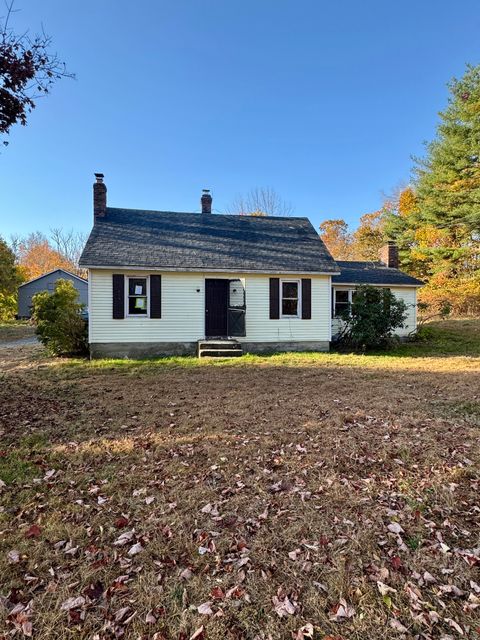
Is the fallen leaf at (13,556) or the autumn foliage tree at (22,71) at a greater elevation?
the autumn foliage tree at (22,71)

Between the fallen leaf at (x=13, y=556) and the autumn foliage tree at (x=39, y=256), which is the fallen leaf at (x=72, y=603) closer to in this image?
the fallen leaf at (x=13, y=556)

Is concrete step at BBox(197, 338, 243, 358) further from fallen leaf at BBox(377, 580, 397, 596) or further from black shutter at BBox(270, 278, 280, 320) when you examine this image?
fallen leaf at BBox(377, 580, 397, 596)

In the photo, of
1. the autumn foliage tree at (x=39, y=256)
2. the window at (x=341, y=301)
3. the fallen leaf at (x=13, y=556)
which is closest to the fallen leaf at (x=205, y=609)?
the fallen leaf at (x=13, y=556)

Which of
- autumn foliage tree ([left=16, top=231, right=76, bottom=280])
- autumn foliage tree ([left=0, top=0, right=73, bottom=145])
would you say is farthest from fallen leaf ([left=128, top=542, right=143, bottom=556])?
autumn foliage tree ([left=16, top=231, right=76, bottom=280])

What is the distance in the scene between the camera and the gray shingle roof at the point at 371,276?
14.7 m

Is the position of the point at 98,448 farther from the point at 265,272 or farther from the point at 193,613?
the point at 265,272

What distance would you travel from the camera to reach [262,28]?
13258mm

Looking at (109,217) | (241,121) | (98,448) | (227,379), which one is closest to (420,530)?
(98,448)

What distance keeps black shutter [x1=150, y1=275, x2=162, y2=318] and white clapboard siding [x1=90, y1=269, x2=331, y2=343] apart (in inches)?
7.0

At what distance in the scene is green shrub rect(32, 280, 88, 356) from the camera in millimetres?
11500

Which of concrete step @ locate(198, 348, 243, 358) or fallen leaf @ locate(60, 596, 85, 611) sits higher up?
concrete step @ locate(198, 348, 243, 358)

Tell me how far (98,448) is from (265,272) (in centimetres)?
921

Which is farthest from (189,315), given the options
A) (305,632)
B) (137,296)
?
(305,632)

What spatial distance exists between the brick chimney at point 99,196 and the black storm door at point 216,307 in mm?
5630
